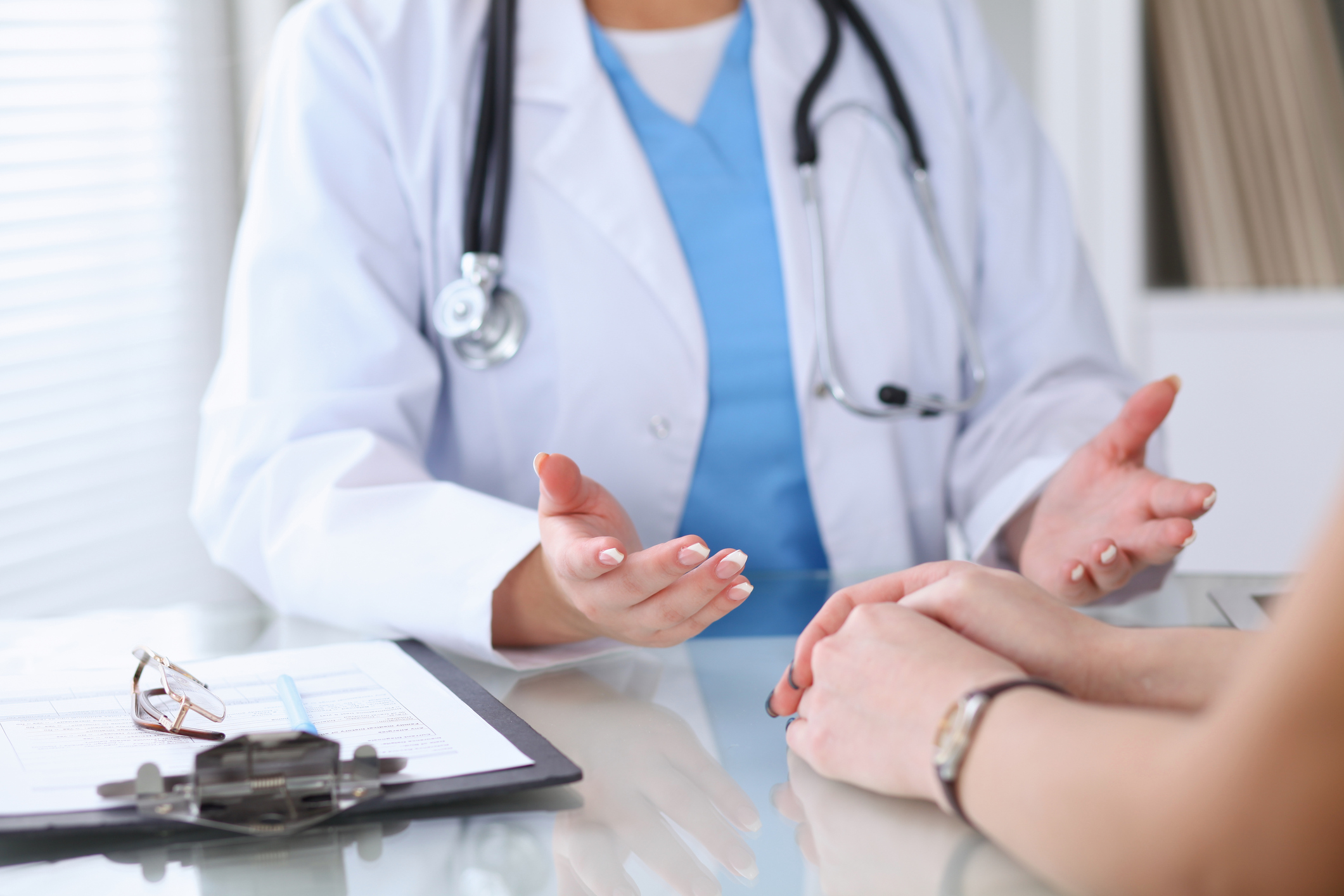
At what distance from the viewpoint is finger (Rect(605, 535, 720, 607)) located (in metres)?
0.69

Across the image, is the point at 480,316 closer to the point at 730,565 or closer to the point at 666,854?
the point at 730,565

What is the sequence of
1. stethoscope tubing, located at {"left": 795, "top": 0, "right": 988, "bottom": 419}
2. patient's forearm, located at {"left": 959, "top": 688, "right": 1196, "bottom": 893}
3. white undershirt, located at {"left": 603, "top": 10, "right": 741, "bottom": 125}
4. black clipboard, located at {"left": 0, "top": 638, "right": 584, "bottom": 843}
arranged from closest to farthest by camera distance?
patient's forearm, located at {"left": 959, "top": 688, "right": 1196, "bottom": 893}, black clipboard, located at {"left": 0, "top": 638, "right": 584, "bottom": 843}, stethoscope tubing, located at {"left": 795, "top": 0, "right": 988, "bottom": 419}, white undershirt, located at {"left": 603, "top": 10, "right": 741, "bottom": 125}

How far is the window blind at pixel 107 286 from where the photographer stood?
154 cm

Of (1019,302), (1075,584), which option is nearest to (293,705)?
(1075,584)

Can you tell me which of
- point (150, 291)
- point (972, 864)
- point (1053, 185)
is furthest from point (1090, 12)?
point (972, 864)

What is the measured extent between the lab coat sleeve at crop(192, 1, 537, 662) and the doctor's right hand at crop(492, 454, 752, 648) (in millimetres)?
91

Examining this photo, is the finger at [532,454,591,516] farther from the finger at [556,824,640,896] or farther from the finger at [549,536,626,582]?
the finger at [556,824,640,896]

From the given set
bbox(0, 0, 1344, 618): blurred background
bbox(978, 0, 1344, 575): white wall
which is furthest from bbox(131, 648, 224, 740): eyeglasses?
bbox(978, 0, 1344, 575): white wall

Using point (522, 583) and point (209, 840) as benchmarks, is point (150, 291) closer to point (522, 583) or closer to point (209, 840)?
point (522, 583)

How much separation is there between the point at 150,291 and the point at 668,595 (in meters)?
1.37

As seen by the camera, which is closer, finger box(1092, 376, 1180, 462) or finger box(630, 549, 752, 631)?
finger box(630, 549, 752, 631)

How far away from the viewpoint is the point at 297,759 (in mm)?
539

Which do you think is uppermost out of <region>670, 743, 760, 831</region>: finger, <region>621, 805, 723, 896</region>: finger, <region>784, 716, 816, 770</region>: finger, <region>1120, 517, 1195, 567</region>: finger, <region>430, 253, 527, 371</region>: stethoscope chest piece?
<region>430, 253, 527, 371</region>: stethoscope chest piece

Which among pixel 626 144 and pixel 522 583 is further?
pixel 626 144
